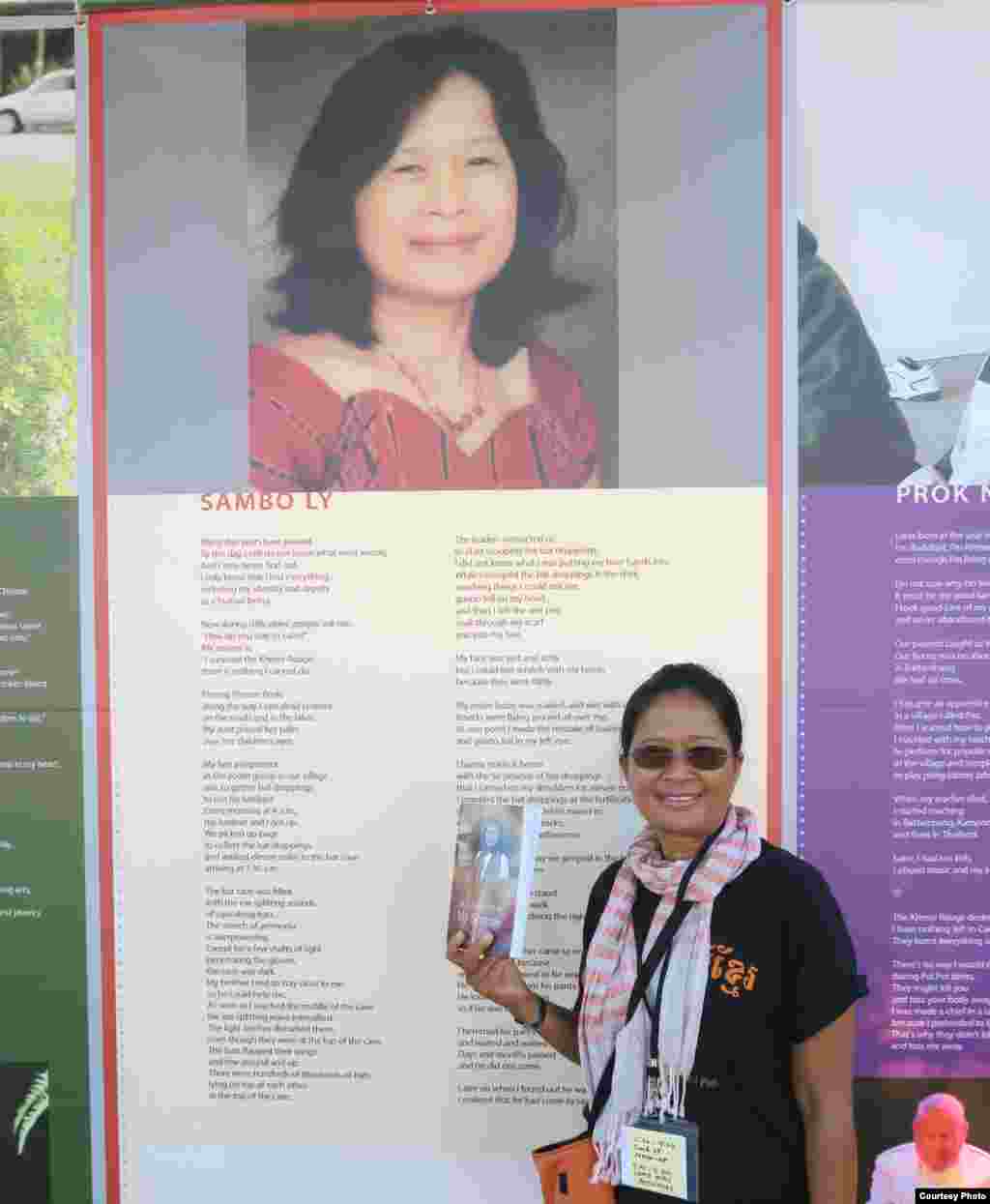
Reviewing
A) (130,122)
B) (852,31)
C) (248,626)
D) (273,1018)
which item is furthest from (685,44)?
(273,1018)

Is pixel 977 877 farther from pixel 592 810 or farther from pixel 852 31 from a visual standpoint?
pixel 852 31

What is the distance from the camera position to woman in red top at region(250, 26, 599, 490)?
8.13ft

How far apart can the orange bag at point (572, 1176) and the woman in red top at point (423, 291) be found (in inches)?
54.7

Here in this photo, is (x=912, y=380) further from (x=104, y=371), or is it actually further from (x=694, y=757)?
(x=104, y=371)

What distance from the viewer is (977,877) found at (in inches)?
97.3

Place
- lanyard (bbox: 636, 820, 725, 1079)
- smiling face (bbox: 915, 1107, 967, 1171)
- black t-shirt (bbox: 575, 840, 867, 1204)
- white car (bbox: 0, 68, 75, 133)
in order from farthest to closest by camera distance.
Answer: white car (bbox: 0, 68, 75, 133) → smiling face (bbox: 915, 1107, 967, 1171) → lanyard (bbox: 636, 820, 725, 1079) → black t-shirt (bbox: 575, 840, 867, 1204)

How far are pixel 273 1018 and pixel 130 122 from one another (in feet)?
7.06

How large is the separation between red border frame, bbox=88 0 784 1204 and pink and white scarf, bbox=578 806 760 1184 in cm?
56

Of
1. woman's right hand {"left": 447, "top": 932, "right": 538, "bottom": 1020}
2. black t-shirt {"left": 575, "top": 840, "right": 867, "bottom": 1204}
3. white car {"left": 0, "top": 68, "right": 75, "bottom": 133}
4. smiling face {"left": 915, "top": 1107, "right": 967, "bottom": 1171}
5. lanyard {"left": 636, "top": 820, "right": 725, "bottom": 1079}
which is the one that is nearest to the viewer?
black t-shirt {"left": 575, "top": 840, "right": 867, "bottom": 1204}

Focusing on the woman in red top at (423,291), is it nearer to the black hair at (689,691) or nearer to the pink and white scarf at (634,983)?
the black hair at (689,691)

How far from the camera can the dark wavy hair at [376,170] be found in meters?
2.47

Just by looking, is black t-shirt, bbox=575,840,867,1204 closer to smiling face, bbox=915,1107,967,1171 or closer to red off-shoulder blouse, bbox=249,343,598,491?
smiling face, bbox=915,1107,967,1171

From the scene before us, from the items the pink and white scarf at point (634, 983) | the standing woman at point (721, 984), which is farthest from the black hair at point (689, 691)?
the pink and white scarf at point (634, 983)

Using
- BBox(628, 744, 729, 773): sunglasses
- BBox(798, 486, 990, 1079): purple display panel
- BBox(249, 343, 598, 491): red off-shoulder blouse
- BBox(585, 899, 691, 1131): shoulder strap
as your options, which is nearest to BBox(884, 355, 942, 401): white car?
BBox(798, 486, 990, 1079): purple display panel
